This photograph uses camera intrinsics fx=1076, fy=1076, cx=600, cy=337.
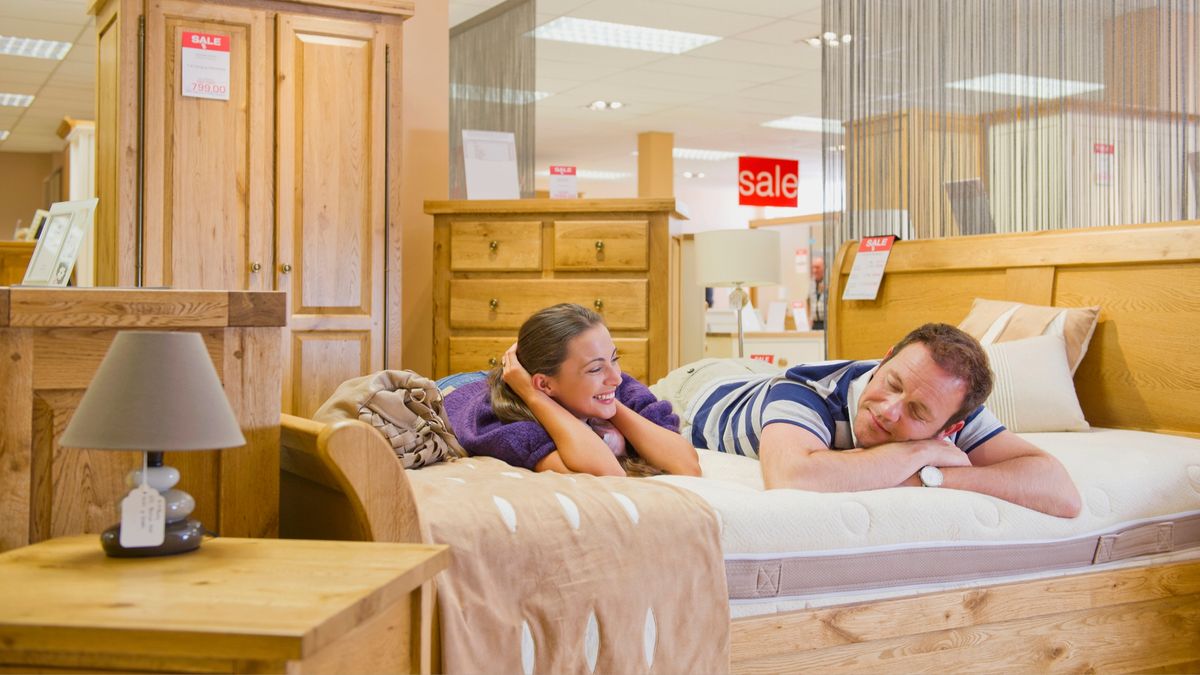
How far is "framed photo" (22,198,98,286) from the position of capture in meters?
2.46

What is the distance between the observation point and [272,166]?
420cm

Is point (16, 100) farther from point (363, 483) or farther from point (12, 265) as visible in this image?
point (363, 483)

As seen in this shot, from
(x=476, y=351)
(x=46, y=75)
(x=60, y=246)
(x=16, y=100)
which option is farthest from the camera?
(x=16, y=100)

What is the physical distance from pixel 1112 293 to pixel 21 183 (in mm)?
12282

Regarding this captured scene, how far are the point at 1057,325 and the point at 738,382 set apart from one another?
101 cm

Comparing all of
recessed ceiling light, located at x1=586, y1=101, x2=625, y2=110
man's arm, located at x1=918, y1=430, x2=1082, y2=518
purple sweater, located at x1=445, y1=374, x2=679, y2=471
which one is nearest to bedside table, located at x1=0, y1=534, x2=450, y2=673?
purple sweater, located at x1=445, y1=374, x2=679, y2=471

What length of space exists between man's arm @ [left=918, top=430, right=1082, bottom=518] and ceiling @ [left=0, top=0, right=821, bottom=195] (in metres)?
3.92

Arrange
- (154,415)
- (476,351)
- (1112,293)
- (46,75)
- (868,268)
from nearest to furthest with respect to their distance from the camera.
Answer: (154,415)
(1112,293)
(868,268)
(476,351)
(46,75)

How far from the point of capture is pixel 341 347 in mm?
4332

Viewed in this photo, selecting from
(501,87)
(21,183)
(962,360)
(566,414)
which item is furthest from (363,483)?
(21,183)

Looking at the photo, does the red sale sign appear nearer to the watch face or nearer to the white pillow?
the white pillow

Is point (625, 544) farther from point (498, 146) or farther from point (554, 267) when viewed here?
point (498, 146)

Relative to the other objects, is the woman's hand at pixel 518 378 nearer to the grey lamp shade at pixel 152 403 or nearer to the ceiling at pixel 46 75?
the grey lamp shade at pixel 152 403

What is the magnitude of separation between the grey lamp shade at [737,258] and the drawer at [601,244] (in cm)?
38
